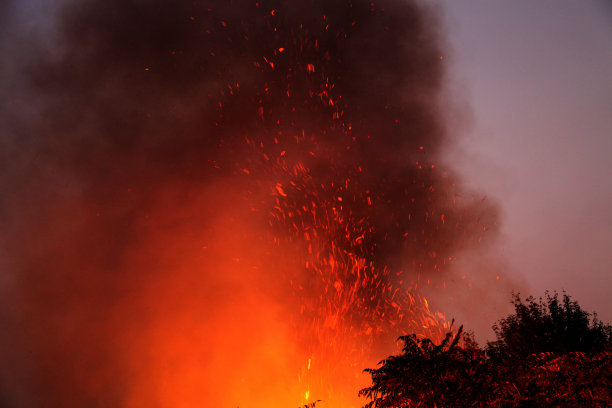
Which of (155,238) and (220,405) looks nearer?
(220,405)

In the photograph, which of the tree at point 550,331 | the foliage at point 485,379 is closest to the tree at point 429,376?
Answer: the foliage at point 485,379

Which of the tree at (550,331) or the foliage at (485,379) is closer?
the foliage at (485,379)

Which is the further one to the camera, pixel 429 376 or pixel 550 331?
pixel 550 331

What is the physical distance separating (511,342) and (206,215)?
22.5m

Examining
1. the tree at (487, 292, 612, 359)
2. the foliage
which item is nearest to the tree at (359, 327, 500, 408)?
the foliage

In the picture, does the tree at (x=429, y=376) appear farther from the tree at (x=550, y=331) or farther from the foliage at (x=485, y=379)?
the tree at (x=550, y=331)

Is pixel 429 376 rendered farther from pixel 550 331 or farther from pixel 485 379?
pixel 550 331

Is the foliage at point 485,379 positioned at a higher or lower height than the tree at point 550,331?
lower

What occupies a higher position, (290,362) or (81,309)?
(81,309)

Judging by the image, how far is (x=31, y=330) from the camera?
29.6m

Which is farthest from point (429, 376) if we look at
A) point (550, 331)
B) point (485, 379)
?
point (550, 331)

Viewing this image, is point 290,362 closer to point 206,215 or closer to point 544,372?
point 206,215

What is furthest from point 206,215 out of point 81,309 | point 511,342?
point 511,342

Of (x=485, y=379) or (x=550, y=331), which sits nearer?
(x=485, y=379)
